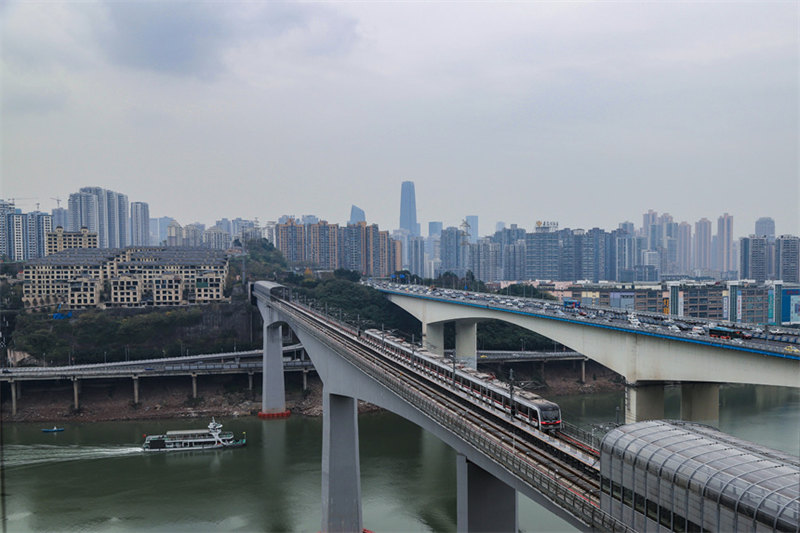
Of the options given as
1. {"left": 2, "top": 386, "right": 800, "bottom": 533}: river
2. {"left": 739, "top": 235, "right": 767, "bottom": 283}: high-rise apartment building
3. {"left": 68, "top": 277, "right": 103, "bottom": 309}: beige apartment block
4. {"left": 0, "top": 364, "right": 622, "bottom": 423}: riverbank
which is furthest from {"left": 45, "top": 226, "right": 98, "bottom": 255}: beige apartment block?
{"left": 739, "top": 235, "right": 767, "bottom": 283}: high-rise apartment building

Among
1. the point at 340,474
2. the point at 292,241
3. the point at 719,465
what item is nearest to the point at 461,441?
the point at 719,465

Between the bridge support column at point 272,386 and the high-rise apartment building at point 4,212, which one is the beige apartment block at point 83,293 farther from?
the bridge support column at point 272,386

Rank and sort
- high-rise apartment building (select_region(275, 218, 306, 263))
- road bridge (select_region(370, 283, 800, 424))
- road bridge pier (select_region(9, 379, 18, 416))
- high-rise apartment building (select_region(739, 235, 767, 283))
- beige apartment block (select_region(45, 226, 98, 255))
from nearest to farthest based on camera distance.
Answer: road bridge (select_region(370, 283, 800, 424)) → road bridge pier (select_region(9, 379, 18, 416)) → high-rise apartment building (select_region(739, 235, 767, 283)) → beige apartment block (select_region(45, 226, 98, 255)) → high-rise apartment building (select_region(275, 218, 306, 263))

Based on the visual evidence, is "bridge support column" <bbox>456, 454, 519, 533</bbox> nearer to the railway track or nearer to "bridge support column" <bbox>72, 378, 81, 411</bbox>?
the railway track

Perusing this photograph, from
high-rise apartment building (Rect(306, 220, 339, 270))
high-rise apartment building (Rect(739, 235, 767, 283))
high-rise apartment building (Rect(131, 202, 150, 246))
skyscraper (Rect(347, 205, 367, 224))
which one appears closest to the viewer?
high-rise apartment building (Rect(739, 235, 767, 283))

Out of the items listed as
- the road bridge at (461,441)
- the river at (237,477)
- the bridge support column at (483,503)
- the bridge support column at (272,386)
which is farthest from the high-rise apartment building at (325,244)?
the bridge support column at (483,503)
